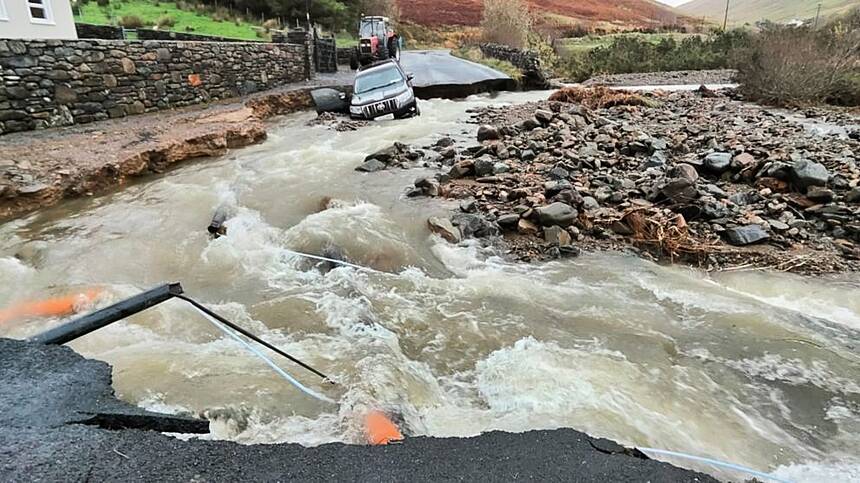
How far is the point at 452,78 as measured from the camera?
81.3 feet

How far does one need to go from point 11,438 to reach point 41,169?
8435mm

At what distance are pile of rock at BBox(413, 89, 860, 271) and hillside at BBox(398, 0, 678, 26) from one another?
5197 cm

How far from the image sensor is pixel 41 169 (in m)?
8.76

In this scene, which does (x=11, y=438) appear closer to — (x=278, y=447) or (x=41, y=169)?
(x=278, y=447)

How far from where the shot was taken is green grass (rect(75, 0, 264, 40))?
26573 millimetres

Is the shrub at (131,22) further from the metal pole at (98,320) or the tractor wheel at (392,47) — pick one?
the metal pole at (98,320)

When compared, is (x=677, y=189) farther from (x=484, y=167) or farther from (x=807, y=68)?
(x=807, y=68)

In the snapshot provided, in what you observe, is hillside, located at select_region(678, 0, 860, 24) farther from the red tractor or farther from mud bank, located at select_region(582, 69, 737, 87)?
the red tractor

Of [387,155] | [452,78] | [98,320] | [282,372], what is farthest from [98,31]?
[282,372]

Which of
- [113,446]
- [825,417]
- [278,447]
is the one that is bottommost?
[825,417]

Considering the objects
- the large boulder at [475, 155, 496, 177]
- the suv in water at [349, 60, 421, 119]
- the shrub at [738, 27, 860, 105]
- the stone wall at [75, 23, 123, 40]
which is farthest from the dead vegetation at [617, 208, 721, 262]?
the stone wall at [75, 23, 123, 40]

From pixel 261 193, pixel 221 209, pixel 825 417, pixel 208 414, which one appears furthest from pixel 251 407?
pixel 261 193

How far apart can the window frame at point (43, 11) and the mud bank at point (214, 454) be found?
1672 centimetres

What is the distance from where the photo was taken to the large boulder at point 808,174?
7.46 meters
